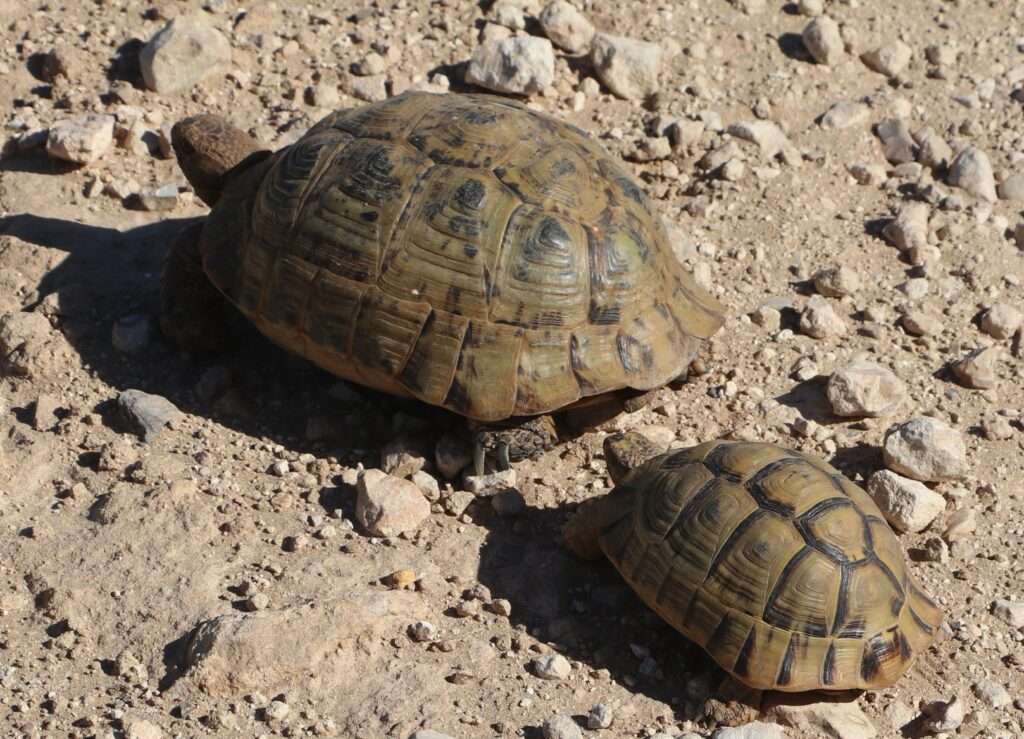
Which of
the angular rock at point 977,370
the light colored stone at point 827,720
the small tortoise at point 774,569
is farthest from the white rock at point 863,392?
the light colored stone at point 827,720

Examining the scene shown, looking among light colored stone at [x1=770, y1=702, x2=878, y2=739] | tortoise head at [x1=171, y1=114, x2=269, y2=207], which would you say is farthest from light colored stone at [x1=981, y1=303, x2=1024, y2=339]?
tortoise head at [x1=171, y1=114, x2=269, y2=207]

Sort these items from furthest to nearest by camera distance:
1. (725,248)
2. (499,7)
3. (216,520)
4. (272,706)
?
(499,7) → (725,248) → (216,520) → (272,706)

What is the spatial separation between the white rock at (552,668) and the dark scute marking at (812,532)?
3.53ft

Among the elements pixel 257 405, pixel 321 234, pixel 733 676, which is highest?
pixel 321 234

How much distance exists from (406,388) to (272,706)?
162cm

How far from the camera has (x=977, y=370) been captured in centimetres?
678

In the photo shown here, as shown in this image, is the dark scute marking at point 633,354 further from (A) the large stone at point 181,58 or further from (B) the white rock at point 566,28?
(A) the large stone at point 181,58

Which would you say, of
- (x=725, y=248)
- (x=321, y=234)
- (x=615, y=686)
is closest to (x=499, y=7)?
(x=725, y=248)

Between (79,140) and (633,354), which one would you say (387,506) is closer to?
(633,354)

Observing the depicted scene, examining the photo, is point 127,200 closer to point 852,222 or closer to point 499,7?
point 499,7

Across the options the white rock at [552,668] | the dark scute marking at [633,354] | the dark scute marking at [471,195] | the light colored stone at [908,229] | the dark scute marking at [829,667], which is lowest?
the white rock at [552,668]

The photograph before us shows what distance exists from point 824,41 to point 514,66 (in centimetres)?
207

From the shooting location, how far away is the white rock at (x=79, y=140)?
752 centimetres

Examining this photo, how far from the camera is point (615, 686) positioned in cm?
539
